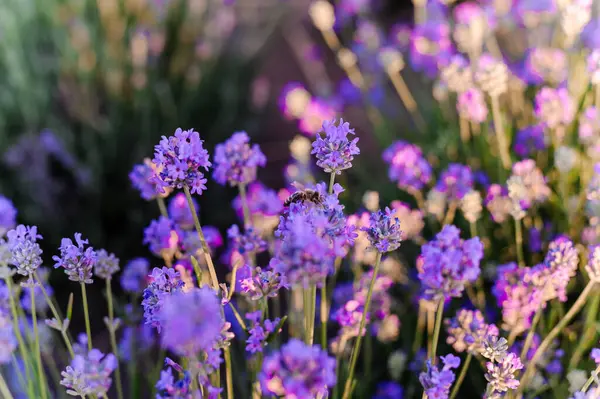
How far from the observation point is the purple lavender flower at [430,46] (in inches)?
87.5

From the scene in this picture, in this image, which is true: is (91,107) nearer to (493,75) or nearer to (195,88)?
(195,88)

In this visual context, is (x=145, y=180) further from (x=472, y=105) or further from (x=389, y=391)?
(x=472, y=105)

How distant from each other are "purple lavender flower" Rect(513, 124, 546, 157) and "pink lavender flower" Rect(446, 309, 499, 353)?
0.74 meters

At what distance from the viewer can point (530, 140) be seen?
174 centimetres

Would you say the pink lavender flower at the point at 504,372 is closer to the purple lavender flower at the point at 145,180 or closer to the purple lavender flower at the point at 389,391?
the purple lavender flower at the point at 389,391

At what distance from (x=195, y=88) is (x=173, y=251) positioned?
177 centimetres

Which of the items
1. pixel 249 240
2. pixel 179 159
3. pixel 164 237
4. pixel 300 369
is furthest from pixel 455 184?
pixel 300 369

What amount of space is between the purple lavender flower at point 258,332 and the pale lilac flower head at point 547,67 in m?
1.33

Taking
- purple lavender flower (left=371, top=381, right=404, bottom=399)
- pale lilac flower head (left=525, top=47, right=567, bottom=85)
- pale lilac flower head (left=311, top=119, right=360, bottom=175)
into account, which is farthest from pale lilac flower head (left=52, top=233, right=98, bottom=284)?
pale lilac flower head (left=525, top=47, right=567, bottom=85)

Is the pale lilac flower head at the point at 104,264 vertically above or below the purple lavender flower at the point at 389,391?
above

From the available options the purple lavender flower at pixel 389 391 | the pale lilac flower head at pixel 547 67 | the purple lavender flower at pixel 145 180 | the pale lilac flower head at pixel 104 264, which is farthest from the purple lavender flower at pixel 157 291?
the pale lilac flower head at pixel 547 67

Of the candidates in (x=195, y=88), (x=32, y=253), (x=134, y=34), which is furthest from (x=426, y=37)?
(x=32, y=253)

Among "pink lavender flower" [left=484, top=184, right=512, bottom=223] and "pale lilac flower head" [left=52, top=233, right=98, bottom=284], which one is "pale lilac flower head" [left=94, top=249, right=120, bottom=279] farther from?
"pink lavender flower" [left=484, top=184, right=512, bottom=223]

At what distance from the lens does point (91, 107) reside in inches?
102
